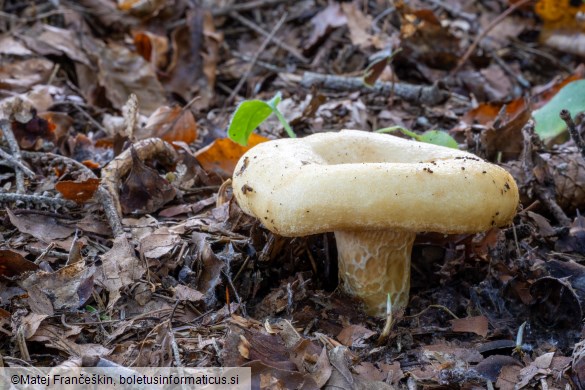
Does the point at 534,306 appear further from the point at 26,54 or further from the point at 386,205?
the point at 26,54

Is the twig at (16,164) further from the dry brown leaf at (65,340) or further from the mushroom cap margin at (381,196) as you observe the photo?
the mushroom cap margin at (381,196)

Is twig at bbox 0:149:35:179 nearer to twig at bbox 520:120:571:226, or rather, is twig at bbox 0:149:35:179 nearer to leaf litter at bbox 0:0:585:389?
leaf litter at bbox 0:0:585:389

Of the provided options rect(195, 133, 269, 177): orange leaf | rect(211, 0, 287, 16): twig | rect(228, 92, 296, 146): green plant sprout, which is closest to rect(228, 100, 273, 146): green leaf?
rect(228, 92, 296, 146): green plant sprout

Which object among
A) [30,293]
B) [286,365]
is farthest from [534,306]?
[30,293]

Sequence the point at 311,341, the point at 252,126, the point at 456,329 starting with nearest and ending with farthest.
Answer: the point at 311,341
the point at 456,329
the point at 252,126

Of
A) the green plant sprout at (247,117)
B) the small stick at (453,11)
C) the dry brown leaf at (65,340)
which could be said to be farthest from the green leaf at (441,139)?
the small stick at (453,11)
